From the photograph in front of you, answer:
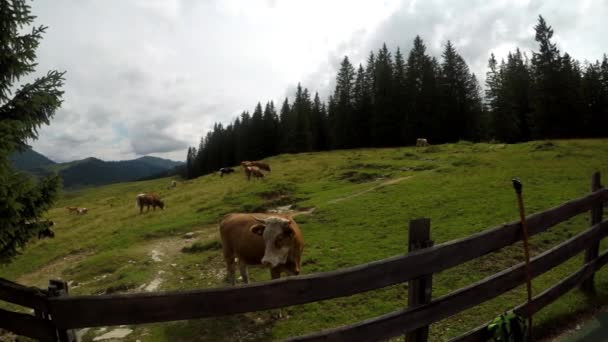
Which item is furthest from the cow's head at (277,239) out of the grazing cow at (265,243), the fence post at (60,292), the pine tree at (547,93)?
the pine tree at (547,93)

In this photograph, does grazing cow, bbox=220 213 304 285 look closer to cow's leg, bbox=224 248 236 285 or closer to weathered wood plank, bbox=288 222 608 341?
cow's leg, bbox=224 248 236 285

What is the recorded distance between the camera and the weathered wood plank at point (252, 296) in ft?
10.3

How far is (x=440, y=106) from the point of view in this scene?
65750mm

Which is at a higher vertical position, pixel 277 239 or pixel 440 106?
pixel 440 106

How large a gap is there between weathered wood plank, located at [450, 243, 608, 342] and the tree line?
5392 cm

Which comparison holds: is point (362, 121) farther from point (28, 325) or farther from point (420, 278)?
point (28, 325)

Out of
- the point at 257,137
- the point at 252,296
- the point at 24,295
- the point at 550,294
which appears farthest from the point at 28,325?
the point at 257,137

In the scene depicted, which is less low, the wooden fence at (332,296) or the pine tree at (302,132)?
the pine tree at (302,132)

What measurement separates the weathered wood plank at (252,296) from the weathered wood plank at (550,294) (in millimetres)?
1200

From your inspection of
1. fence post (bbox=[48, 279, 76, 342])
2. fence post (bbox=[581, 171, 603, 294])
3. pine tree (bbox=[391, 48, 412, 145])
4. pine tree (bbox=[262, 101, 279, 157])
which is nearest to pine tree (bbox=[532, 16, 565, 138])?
pine tree (bbox=[391, 48, 412, 145])

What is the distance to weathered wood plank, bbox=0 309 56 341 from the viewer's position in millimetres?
3357

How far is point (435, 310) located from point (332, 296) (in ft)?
5.29

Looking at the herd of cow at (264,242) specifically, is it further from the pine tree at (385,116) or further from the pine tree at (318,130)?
the pine tree at (318,130)

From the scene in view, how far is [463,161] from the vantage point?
29078 millimetres
